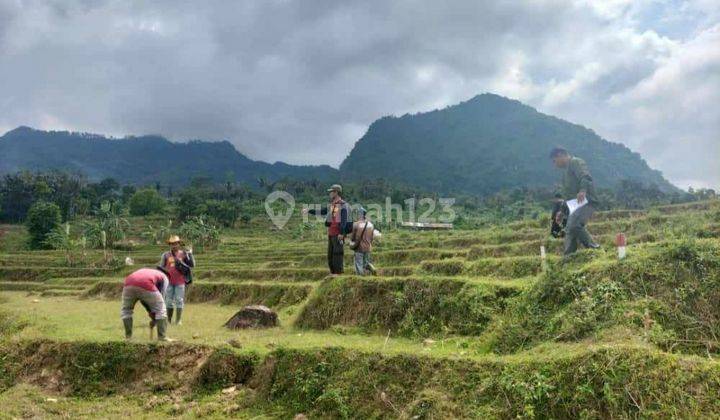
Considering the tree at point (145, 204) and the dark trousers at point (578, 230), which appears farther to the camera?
the tree at point (145, 204)

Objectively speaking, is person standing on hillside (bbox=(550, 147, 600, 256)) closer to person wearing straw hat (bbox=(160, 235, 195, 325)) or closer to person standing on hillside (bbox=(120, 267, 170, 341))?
person standing on hillside (bbox=(120, 267, 170, 341))

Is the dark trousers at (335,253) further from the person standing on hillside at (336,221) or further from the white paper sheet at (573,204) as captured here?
the white paper sheet at (573,204)

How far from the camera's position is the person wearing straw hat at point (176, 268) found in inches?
423

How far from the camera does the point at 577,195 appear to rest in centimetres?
781

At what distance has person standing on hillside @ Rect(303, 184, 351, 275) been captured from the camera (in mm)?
10492

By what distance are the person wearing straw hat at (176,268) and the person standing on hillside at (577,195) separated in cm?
774

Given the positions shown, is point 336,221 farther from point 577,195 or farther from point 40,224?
point 40,224

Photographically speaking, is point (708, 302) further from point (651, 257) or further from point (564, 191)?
point (564, 191)

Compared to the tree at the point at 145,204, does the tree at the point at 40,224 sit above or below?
below

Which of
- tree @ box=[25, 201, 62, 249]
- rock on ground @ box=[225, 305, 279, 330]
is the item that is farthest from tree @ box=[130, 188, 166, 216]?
rock on ground @ box=[225, 305, 279, 330]

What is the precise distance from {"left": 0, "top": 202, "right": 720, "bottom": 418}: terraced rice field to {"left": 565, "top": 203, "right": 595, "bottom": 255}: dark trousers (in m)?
0.56

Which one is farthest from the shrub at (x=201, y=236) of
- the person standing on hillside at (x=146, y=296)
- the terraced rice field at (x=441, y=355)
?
the person standing on hillside at (x=146, y=296)

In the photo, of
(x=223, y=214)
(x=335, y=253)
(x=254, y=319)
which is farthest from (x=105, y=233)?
(x=335, y=253)

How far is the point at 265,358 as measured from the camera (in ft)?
23.5
